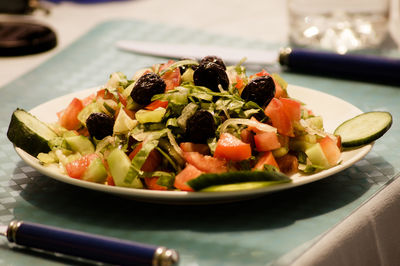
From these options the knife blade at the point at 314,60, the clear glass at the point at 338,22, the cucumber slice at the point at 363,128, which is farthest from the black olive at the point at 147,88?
the clear glass at the point at 338,22

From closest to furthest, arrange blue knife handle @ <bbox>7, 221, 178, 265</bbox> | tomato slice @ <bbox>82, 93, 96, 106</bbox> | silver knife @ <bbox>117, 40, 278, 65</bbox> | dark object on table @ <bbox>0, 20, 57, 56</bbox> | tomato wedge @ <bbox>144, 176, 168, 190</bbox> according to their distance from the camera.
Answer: blue knife handle @ <bbox>7, 221, 178, 265</bbox>
tomato wedge @ <bbox>144, 176, 168, 190</bbox>
tomato slice @ <bbox>82, 93, 96, 106</bbox>
silver knife @ <bbox>117, 40, 278, 65</bbox>
dark object on table @ <bbox>0, 20, 57, 56</bbox>

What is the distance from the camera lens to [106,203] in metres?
1.16

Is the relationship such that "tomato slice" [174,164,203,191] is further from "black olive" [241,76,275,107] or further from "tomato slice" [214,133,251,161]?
"black olive" [241,76,275,107]

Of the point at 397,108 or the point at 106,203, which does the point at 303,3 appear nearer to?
the point at 397,108

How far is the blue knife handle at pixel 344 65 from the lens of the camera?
1.84 meters

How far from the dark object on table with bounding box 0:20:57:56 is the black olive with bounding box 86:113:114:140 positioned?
1146mm

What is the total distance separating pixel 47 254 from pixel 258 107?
50 cm

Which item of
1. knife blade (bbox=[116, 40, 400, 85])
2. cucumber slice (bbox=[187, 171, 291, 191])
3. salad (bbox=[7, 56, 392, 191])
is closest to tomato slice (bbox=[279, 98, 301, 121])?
salad (bbox=[7, 56, 392, 191])

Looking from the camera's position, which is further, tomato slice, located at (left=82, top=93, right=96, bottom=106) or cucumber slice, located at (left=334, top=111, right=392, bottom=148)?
tomato slice, located at (left=82, top=93, right=96, bottom=106)

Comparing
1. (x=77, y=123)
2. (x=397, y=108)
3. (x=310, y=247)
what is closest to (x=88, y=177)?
(x=77, y=123)

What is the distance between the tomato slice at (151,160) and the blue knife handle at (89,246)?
25 centimetres

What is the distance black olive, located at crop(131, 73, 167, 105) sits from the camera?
1266mm

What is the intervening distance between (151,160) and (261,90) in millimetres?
271

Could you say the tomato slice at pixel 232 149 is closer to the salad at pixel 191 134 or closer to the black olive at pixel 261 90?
the salad at pixel 191 134
